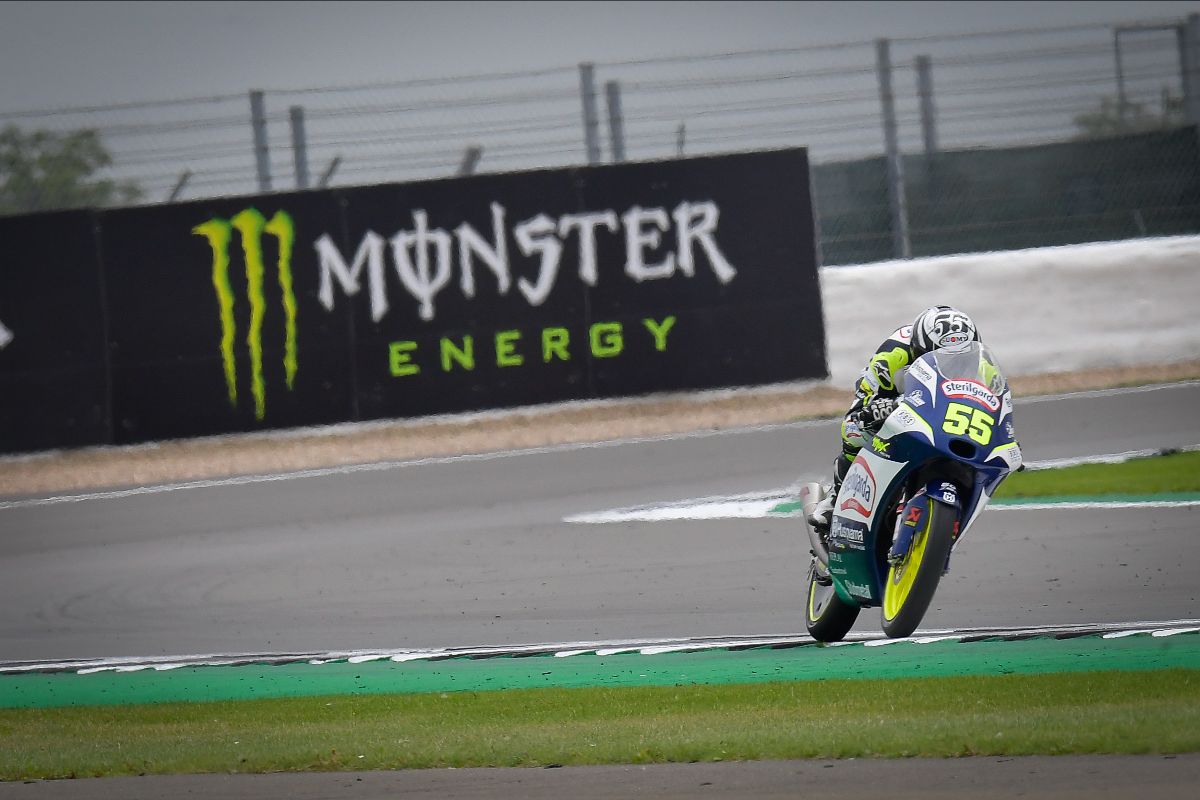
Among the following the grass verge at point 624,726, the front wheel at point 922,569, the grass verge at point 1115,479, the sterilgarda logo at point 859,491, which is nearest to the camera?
the grass verge at point 624,726

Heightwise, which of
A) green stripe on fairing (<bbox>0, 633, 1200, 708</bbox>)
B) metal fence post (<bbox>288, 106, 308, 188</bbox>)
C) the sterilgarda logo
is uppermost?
metal fence post (<bbox>288, 106, 308, 188</bbox>)

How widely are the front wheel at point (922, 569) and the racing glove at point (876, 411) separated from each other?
54 cm

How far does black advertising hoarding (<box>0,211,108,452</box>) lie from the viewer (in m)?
17.1

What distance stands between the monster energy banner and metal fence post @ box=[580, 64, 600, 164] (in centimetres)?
48

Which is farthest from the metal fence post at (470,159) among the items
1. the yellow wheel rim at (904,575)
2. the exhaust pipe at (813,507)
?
the yellow wheel rim at (904,575)

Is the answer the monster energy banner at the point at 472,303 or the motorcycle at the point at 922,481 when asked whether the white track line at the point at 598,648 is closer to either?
the motorcycle at the point at 922,481

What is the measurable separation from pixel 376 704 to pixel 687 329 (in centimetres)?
985

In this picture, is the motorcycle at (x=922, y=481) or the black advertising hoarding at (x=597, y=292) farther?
Answer: the black advertising hoarding at (x=597, y=292)

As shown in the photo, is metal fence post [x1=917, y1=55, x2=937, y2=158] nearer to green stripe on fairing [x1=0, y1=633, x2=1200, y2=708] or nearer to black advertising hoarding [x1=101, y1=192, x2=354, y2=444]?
black advertising hoarding [x1=101, y1=192, x2=354, y2=444]

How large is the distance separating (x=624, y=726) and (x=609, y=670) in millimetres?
1349

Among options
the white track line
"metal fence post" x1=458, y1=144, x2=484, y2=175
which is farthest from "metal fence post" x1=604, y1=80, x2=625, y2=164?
the white track line

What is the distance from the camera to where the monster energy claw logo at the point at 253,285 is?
17188 mm

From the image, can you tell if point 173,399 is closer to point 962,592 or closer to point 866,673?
point 962,592

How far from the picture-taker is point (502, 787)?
571 centimetres
